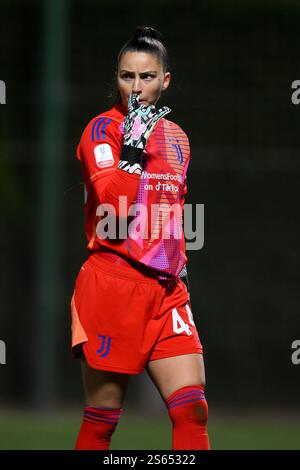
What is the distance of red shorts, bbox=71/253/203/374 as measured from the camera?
4.08 m

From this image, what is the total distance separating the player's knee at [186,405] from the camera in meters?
3.99

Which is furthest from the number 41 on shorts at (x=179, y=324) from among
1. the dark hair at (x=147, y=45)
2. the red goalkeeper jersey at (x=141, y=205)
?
the dark hair at (x=147, y=45)

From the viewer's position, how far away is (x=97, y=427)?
13.5 feet

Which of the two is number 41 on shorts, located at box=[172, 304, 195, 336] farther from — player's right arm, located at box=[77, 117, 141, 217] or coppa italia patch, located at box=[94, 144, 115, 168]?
coppa italia patch, located at box=[94, 144, 115, 168]

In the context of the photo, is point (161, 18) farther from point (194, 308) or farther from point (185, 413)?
point (185, 413)

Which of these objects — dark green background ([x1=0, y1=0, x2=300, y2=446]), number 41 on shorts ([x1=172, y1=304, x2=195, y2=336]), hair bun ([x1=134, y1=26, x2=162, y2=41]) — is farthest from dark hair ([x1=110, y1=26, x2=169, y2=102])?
dark green background ([x1=0, y1=0, x2=300, y2=446])

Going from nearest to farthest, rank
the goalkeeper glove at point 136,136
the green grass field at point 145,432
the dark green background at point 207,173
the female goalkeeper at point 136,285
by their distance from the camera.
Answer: the goalkeeper glove at point 136,136
the female goalkeeper at point 136,285
the green grass field at point 145,432
the dark green background at point 207,173

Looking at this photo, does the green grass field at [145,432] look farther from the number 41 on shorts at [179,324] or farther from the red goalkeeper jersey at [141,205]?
the red goalkeeper jersey at [141,205]

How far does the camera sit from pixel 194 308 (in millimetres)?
9039

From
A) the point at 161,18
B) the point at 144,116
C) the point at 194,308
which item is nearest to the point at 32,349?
the point at 194,308

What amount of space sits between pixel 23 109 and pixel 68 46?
26.8 inches

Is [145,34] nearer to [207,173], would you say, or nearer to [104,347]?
[104,347]

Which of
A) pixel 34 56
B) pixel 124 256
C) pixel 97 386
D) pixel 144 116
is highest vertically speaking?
pixel 34 56

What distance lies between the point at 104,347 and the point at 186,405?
40cm
